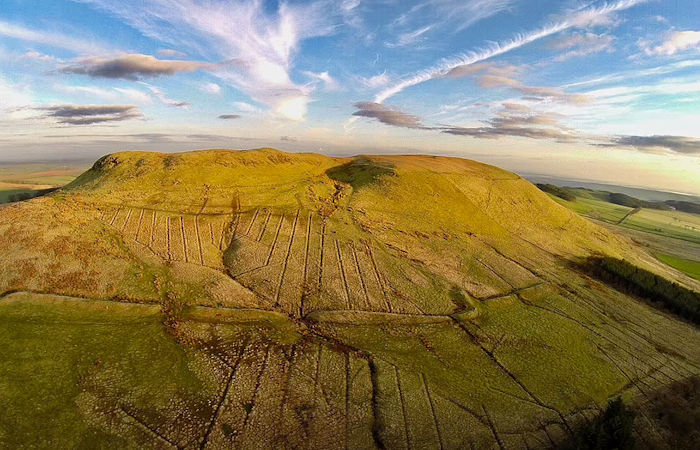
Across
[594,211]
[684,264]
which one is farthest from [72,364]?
[594,211]

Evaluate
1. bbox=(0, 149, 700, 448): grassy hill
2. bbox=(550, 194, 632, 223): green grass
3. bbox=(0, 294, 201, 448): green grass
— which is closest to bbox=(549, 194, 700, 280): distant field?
bbox=(550, 194, 632, 223): green grass

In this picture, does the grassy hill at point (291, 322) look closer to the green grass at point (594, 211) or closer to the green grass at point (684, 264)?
the green grass at point (684, 264)

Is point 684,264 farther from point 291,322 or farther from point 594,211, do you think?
point 291,322

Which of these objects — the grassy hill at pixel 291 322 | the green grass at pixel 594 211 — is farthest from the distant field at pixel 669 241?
the grassy hill at pixel 291 322

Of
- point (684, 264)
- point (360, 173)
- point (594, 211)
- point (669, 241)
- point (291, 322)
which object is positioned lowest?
point (669, 241)

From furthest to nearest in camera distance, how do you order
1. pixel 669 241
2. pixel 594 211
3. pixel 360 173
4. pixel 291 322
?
pixel 594 211, pixel 669 241, pixel 360 173, pixel 291 322

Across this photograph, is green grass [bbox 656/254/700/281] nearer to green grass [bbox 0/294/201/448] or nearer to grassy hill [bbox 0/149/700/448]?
grassy hill [bbox 0/149/700/448]

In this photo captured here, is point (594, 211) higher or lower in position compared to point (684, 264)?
higher
